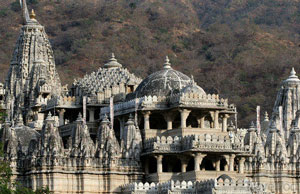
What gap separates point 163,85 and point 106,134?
14.8 feet

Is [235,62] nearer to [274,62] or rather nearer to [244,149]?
[274,62]

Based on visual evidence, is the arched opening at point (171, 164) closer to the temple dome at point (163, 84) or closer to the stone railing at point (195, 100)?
the stone railing at point (195, 100)

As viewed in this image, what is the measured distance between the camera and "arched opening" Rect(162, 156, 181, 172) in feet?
251

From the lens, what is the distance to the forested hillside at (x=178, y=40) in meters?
142

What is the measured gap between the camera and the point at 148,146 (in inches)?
2987

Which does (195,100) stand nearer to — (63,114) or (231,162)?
(231,162)

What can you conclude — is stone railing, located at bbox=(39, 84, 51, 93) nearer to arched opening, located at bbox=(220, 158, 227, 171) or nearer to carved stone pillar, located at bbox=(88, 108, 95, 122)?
carved stone pillar, located at bbox=(88, 108, 95, 122)

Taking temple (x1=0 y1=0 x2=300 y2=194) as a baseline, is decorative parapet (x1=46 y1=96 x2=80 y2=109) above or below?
above

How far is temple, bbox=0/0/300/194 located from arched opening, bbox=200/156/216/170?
0.28 ft

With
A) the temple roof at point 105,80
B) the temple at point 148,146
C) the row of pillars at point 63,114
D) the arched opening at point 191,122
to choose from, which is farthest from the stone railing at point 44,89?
the arched opening at point 191,122

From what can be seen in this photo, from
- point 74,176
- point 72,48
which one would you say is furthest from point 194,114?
point 72,48

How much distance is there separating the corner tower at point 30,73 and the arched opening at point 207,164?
21.3m

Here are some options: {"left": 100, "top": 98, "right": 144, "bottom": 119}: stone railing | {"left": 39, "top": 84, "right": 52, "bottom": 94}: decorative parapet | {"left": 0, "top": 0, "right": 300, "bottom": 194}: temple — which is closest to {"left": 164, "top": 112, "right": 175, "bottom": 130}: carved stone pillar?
{"left": 0, "top": 0, "right": 300, "bottom": 194}: temple

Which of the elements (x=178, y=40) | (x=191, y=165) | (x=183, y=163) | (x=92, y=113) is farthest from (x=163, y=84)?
(x=178, y=40)
